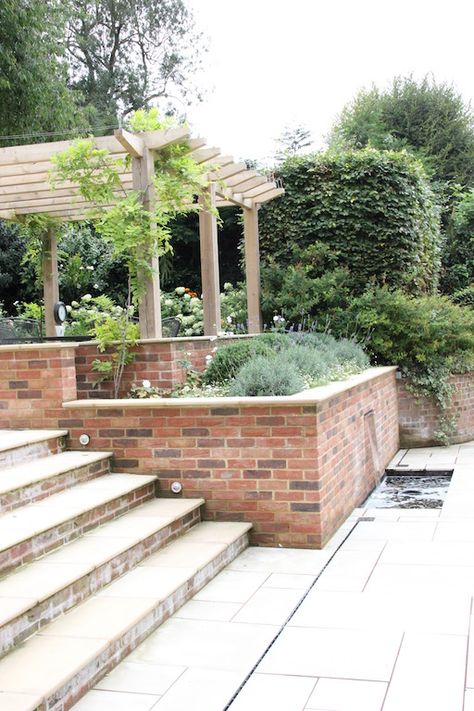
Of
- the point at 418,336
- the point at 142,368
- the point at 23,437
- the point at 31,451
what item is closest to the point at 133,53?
the point at 418,336

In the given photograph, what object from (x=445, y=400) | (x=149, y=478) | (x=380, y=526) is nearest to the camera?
(x=149, y=478)

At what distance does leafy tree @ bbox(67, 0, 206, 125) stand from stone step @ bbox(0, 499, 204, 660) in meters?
19.1

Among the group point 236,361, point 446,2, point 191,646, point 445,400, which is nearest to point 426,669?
point 191,646

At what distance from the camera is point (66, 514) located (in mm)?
4039

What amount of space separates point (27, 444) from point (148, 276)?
196cm

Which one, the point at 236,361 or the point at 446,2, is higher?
the point at 446,2

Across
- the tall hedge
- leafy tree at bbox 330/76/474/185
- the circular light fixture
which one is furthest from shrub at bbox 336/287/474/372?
leafy tree at bbox 330/76/474/185

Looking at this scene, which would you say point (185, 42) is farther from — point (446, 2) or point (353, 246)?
point (353, 246)

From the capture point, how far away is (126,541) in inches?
158

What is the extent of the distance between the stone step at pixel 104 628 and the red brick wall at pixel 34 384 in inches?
58.3

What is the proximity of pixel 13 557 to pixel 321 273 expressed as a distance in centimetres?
747

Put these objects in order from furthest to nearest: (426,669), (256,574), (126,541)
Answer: (256,574) → (126,541) → (426,669)

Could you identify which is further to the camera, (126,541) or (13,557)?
(126,541)

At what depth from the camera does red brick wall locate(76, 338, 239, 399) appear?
241 inches
